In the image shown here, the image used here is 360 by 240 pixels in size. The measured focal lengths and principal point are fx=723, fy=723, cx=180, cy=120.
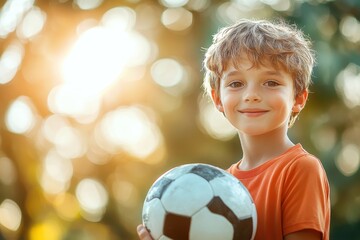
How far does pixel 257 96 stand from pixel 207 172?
0.40 m

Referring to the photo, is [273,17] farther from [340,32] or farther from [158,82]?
[158,82]

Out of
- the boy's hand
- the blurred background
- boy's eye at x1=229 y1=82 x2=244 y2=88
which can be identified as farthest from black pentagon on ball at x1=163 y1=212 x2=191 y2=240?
the blurred background

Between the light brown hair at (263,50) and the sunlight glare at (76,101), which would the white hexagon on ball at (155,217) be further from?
the sunlight glare at (76,101)

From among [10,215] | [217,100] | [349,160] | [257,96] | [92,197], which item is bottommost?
[92,197]

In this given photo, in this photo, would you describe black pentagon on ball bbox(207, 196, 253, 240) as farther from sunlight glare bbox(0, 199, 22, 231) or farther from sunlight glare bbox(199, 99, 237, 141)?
sunlight glare bbox(199, 99, 237, 141)

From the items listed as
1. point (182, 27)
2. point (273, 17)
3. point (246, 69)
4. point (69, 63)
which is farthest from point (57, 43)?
point (246, 69)

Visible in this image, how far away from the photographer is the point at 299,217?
2.90m

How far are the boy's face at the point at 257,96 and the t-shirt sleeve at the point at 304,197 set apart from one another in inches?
10.5

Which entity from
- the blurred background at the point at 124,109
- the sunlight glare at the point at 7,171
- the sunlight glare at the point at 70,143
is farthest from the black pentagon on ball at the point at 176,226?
the sunlight glare at the point at 70,143

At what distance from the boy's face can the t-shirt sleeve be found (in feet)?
0.88

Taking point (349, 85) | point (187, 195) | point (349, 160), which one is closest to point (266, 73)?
point (187, 195)

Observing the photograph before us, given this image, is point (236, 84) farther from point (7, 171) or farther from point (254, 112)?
point (7, 171)

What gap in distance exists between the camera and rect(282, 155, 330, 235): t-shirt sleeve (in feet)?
9.50

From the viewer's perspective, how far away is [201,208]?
2.97m
